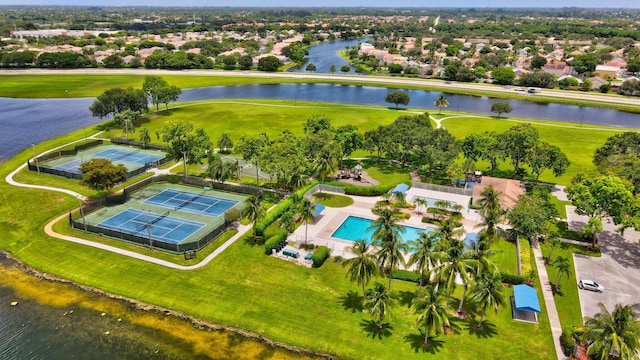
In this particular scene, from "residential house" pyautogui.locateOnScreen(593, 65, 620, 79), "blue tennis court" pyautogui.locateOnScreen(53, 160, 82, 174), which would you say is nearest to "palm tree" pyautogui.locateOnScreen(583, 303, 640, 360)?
"blue tennis court" pyautogui.locateOnScreen(53, 160, 82, 174)

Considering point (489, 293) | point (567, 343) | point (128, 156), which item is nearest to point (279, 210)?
point (489, 293)

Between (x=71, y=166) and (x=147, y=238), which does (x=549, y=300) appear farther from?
(x=71, y=166)

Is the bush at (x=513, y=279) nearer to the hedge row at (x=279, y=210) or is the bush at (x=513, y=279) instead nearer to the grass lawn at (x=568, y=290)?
the grass lawn at (x=568, y=290)

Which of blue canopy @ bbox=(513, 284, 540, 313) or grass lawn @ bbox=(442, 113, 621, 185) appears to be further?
grass lawn @ bbox=(442, 113, 621, 185)

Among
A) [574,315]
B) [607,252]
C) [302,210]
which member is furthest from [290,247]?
[607,252]

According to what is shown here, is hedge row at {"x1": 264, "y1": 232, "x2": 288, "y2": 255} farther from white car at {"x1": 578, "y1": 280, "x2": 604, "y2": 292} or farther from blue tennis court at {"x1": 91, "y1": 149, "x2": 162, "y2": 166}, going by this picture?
blue tennis court at {"x1": 91, "y1": 149, "x2": 162, "y2": 166}

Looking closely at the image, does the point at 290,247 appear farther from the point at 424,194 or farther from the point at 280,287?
the point at 424,194
